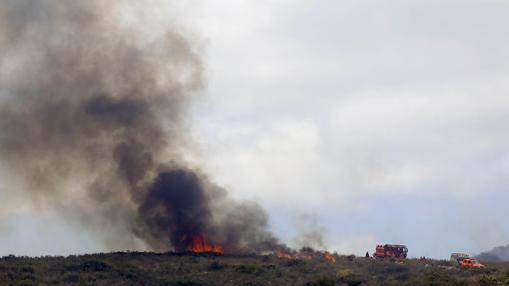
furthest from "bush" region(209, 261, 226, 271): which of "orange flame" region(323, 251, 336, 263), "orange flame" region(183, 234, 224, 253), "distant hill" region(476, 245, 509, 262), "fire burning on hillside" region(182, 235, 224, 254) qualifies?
"distant hill" region(476, 245, 509, 262)

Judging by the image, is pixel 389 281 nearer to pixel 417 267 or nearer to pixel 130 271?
pixel 417 267

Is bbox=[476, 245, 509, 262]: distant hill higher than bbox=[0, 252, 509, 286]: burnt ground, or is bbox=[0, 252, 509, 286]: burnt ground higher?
bbox=[476, 245, 509, 262]: distant hill

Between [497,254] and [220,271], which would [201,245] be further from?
[497,254]

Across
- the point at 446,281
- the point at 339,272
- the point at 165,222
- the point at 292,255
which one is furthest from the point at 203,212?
the point at 446,281

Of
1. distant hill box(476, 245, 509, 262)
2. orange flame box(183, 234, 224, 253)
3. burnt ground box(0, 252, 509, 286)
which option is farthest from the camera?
distant hill box(476, 245, 509, 262)

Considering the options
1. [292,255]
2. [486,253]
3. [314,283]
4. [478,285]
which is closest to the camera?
[478,285]

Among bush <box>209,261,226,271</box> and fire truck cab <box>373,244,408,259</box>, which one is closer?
bush <box>209,261,226,271</box>

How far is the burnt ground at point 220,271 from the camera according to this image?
2854 inches

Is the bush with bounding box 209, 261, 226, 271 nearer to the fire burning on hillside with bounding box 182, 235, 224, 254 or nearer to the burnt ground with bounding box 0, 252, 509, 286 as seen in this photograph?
the burnt ground with bounding box 0, 252, 509, 286

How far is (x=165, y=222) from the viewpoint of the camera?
356 feet

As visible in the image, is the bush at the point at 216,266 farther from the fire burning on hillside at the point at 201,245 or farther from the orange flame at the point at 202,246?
the fire burning on hillside at the point at 201,245

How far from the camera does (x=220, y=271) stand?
8006 centimetres

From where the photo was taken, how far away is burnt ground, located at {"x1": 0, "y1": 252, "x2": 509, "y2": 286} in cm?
7250

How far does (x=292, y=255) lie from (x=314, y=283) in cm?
2780
